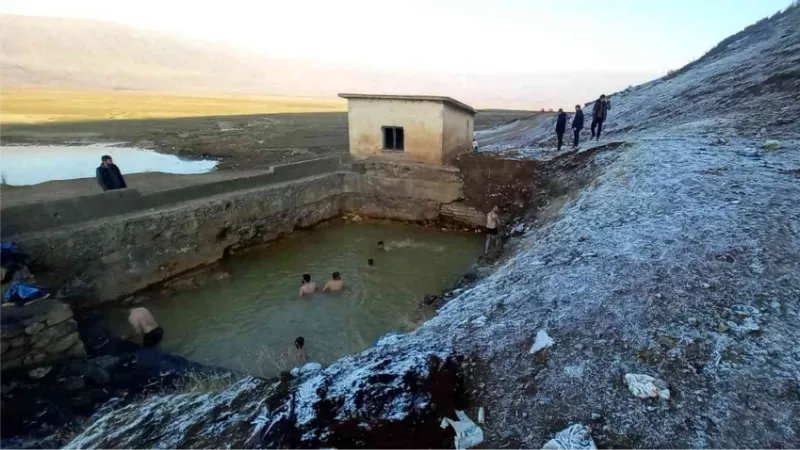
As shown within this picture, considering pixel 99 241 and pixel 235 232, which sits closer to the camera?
pixel 99 241

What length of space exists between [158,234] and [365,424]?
8855mm

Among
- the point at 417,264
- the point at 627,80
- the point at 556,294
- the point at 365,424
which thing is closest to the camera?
the point at 365,424

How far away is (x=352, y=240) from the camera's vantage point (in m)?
14.0

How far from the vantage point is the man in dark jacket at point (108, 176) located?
10180mm

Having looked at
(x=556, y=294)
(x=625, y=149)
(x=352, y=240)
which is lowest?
(x=352, y=240)

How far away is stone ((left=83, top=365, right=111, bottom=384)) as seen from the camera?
277 inches

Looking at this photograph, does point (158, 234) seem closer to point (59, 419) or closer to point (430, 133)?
point (59, 419)

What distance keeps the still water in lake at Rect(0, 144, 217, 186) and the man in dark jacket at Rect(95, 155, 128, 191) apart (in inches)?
261

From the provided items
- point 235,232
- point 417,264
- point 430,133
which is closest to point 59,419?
point 235,232

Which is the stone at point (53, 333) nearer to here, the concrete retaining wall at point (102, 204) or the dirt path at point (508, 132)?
the concrete retaining wall at point (102, 204)

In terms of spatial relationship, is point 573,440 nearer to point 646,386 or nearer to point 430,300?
point 646,386

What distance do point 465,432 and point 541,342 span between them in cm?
150

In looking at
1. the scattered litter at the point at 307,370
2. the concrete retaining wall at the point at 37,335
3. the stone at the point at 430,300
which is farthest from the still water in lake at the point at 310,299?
the scattered litter at the point at 307,370

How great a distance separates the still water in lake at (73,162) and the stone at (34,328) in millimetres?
10772
